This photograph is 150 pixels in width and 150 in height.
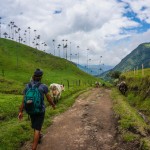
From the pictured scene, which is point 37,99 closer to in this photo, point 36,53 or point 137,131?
point 137,131

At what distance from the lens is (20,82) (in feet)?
187

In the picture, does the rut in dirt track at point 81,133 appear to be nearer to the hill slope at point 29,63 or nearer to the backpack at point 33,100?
the backpack at point 33,100

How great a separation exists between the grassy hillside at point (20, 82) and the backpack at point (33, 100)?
2379 millimetres

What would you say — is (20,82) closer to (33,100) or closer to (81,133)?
→ (81,133)

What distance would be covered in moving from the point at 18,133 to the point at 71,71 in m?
156

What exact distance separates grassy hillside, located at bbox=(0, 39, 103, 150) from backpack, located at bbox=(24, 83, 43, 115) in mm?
2379

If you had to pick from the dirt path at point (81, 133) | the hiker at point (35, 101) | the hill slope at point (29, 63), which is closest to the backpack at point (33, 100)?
the hiker at point (35, 101)

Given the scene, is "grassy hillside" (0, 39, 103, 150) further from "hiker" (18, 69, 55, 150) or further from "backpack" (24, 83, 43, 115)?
"backpack" (24, 83, 43, 115)

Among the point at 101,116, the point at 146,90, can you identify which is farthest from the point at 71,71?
the point at 101,116

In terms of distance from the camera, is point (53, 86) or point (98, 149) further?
point (53, 86)

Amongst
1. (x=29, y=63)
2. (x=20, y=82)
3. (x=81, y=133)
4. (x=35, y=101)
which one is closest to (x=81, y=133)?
(x=81, y=133)

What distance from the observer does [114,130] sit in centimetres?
1686

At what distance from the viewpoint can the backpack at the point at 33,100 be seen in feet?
38.2

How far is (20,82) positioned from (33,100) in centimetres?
4612
